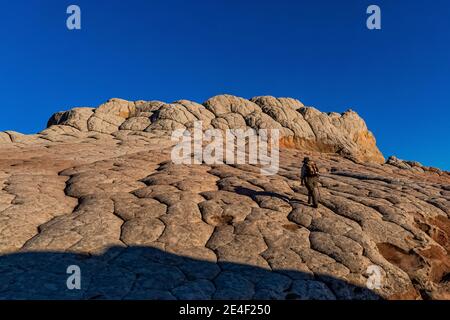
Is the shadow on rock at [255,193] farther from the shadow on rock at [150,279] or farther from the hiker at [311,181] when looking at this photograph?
the shadow on rock at [150,279]

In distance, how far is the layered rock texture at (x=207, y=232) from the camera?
11172mm

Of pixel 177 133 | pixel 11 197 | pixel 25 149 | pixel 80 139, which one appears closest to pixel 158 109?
pixel 177 133

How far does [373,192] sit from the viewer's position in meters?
22.1

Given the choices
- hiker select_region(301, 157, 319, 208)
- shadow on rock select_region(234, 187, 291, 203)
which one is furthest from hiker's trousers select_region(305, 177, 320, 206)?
shadow on rock select_region(234, 187, 291, 203)

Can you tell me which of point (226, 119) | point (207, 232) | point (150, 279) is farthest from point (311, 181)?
point (226, 119)

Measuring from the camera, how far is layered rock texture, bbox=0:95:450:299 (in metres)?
11.2

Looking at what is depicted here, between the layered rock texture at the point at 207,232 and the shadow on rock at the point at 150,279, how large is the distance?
40mm

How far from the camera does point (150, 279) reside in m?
11.1

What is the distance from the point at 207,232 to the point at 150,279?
4.03 metres

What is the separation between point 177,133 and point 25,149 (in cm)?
1583

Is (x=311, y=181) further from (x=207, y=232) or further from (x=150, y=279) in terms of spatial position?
(x=150, y=279)

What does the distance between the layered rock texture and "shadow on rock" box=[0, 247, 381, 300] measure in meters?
0.04

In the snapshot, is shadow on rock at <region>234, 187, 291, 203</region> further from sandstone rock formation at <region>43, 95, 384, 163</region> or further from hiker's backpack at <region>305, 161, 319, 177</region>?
sandstone rock formation at <region>43, 95, 384, 163</region>

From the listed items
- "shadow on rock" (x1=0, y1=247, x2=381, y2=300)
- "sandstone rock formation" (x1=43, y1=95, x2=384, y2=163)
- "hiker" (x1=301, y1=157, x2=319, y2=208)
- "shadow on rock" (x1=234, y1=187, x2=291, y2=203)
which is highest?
"sandstone rock formation" (x1=43, y1=95, x2=384, y2=163)
